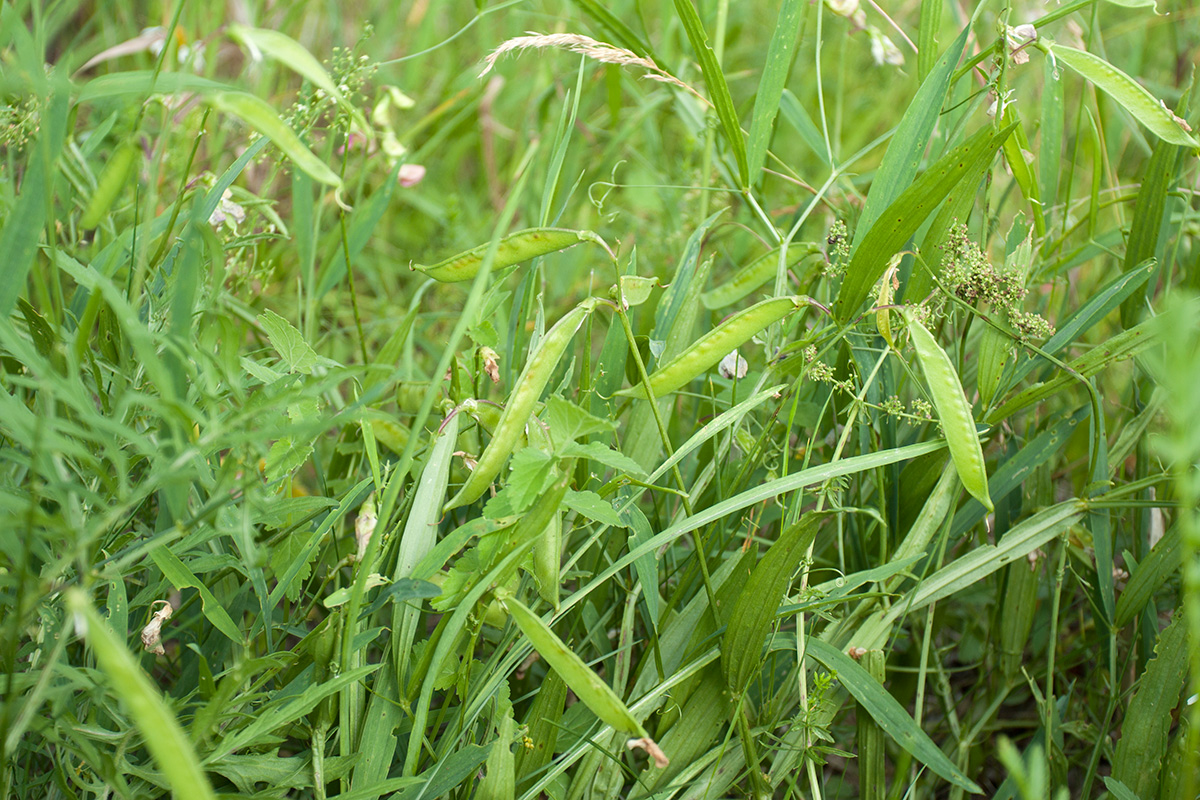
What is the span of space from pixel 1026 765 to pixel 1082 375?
511 mm

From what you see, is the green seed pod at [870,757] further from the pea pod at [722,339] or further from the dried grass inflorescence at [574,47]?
the dried grass inflorescence at [574,47]

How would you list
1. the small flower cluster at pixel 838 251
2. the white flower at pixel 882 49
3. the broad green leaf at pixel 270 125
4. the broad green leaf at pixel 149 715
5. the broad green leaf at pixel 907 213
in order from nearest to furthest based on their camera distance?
the broad green leaf at pixel 149 715, the broad green leaf at pixel 270 125, the broad green leaf at pixel 907 213, the small flower cluster at pixel 838 251, the white flower at pixel 882 49

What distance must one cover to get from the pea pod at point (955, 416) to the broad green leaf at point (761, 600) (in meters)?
0.15

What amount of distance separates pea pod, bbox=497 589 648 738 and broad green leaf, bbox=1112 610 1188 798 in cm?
57

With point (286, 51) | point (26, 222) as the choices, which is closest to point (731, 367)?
point (286, 51)

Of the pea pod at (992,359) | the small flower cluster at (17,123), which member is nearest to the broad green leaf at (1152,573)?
the pea pod at (992,359)

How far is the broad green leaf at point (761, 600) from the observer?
2.69 ft

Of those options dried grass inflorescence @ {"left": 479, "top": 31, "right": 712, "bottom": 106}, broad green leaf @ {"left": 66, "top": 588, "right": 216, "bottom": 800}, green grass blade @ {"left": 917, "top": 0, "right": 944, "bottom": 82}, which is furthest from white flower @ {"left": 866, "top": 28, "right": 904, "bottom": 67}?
broad green leaf @ {"left": 66, "top": 588, "right": 216, "bottom": 800}

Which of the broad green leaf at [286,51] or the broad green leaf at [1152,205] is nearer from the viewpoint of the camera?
the broad green leaf at [286,51]

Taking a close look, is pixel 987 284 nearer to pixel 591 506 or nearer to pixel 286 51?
pixel 591 506

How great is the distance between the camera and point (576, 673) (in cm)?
72

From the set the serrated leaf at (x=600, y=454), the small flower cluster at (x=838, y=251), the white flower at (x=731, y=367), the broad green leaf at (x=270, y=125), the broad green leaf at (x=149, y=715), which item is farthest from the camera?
the white flower at (x=731, y=367)

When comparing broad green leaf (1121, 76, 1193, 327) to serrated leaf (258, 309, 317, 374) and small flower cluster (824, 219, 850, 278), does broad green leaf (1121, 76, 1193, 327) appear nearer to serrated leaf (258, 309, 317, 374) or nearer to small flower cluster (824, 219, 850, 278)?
small flower cluster (824, 219, 850, 278)

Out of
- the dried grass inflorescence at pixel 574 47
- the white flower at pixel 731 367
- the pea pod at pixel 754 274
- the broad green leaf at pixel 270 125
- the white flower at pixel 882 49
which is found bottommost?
the white flower at pixel 731 367
